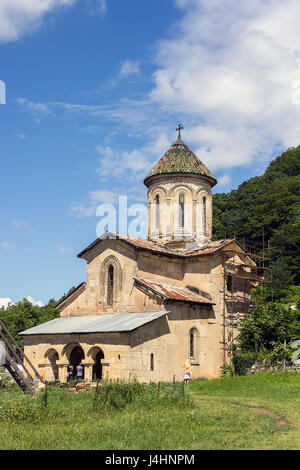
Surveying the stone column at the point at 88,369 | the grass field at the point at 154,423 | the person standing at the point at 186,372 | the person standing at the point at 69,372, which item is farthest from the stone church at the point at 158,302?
the grass field at the point at 154,423

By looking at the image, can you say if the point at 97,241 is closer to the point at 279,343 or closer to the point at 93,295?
the point at 93,295

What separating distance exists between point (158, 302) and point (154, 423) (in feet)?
35.3

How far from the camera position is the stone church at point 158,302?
2141 centimetres

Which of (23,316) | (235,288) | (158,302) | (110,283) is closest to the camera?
(158,302)

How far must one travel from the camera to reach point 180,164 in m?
29.0

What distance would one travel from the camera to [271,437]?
10.9 metres

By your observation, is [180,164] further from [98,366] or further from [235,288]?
[98,366]

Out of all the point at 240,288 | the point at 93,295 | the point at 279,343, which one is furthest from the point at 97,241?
the point at 279,343

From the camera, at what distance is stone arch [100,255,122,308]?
24.5 m

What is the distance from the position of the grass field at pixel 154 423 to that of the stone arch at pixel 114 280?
770 centimetres

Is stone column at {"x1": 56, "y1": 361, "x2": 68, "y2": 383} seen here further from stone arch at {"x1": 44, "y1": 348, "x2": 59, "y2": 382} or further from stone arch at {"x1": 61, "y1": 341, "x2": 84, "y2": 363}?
stone arch at {"x1": 44, "y1": 348, "x2": 59, "y2": 382}

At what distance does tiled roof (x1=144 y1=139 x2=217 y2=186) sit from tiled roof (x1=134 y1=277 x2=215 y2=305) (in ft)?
22.5

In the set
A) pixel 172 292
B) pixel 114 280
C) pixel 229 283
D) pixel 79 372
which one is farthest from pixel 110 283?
pixel 229 283

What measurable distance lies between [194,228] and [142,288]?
659 centimetres
